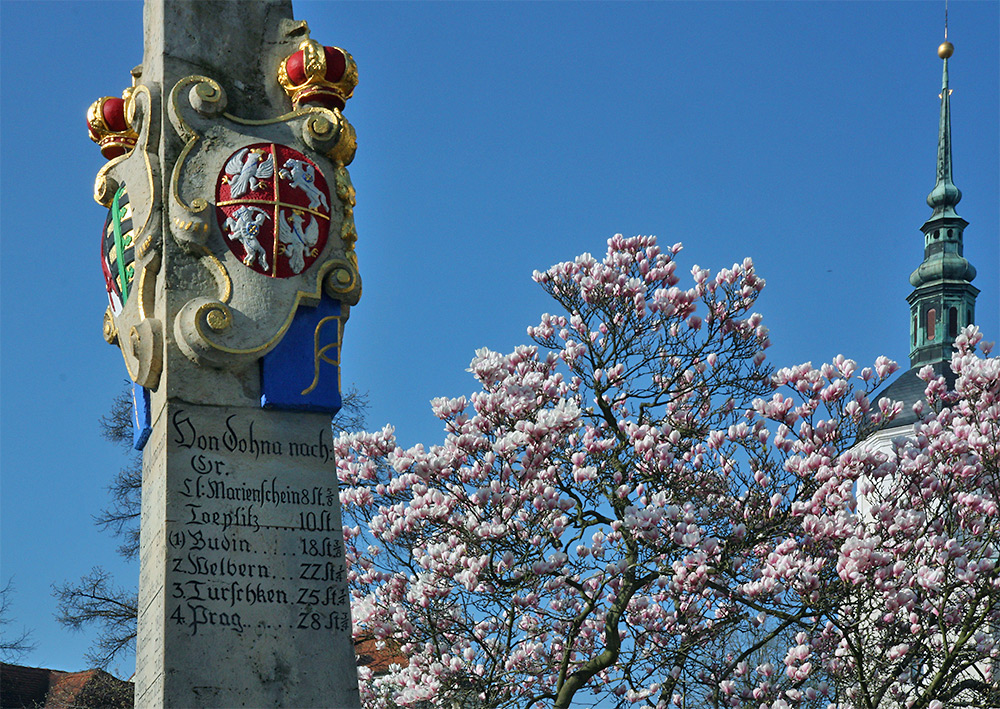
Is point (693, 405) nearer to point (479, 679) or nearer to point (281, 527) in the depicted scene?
point (479, 679)

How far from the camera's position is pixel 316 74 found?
6.94m

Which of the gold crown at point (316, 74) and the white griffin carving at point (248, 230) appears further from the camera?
the gold crown at point (316, 74)

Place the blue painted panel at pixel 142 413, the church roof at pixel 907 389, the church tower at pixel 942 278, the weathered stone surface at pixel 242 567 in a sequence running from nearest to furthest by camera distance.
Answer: the weathered stone surface at pixel 242 567 → the blue painted panel at pixel 142 413 → the church roof at pixel 907 389 → the church tower at pixel 942 278

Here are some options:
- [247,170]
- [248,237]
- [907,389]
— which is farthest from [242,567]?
[907,389]

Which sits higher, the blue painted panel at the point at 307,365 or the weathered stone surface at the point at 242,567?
the blue painted panel at the point at 307,365

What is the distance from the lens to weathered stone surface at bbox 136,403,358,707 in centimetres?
611

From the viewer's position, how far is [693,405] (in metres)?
10.9

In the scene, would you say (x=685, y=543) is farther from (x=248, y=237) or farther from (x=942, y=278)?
(x=942, y=278)

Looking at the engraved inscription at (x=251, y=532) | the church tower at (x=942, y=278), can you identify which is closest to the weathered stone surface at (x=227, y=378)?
the engraved inscription at (x=251, y=532)

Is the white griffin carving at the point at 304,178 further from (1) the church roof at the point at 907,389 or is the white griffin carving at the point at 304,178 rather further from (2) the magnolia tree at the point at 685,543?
(1) the church roof at the point at 907,389

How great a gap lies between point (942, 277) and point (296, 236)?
40.0m

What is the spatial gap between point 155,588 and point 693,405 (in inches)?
221

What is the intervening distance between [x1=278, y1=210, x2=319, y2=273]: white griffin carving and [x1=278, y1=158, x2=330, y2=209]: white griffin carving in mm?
100

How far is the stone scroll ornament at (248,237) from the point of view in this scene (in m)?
6.59
